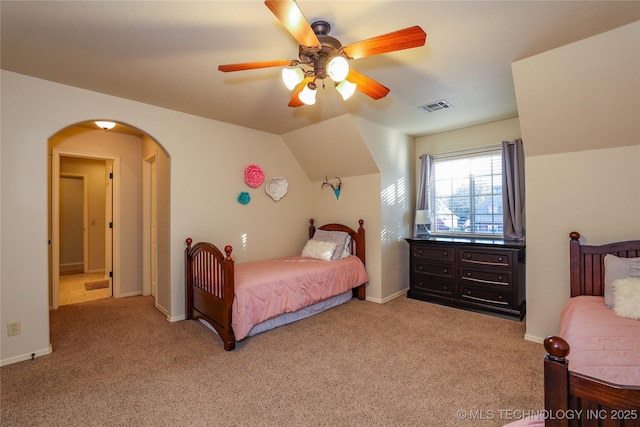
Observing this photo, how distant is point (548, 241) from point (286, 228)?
3251 mm

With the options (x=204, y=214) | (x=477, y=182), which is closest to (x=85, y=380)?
(x=204, y=214)

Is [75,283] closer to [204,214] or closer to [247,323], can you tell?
[204,214]

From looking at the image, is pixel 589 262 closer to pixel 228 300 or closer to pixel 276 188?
pixel 228 300

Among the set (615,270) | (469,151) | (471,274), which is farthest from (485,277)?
(469,151)

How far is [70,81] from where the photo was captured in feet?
8.91

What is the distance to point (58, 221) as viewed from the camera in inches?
159

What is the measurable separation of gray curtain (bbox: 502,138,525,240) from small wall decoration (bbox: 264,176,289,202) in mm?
3013

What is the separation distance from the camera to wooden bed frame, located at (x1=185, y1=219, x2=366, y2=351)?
108 inches

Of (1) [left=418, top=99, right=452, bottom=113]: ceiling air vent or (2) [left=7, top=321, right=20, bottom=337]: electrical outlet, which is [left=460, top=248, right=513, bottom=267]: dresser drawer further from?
(2) [left=7, top=321, right=20, bottom=337]: electrical outlet

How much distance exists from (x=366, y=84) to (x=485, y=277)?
288cm

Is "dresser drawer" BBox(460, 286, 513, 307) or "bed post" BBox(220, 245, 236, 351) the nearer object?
"bed post" BBox(220, 245, 236, 351)

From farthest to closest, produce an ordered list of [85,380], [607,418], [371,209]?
1. [371,209]
2. [85,380]
3. [607,418]

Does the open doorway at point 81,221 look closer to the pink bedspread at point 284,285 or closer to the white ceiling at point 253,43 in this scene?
the pink bedspread at point 284,285

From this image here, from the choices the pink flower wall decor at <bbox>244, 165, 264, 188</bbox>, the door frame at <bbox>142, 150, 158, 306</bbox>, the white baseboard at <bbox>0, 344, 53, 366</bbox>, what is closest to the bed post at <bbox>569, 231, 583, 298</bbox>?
the pink flower wall decor at <bbox>244, 165, 264, 188</bbox>
